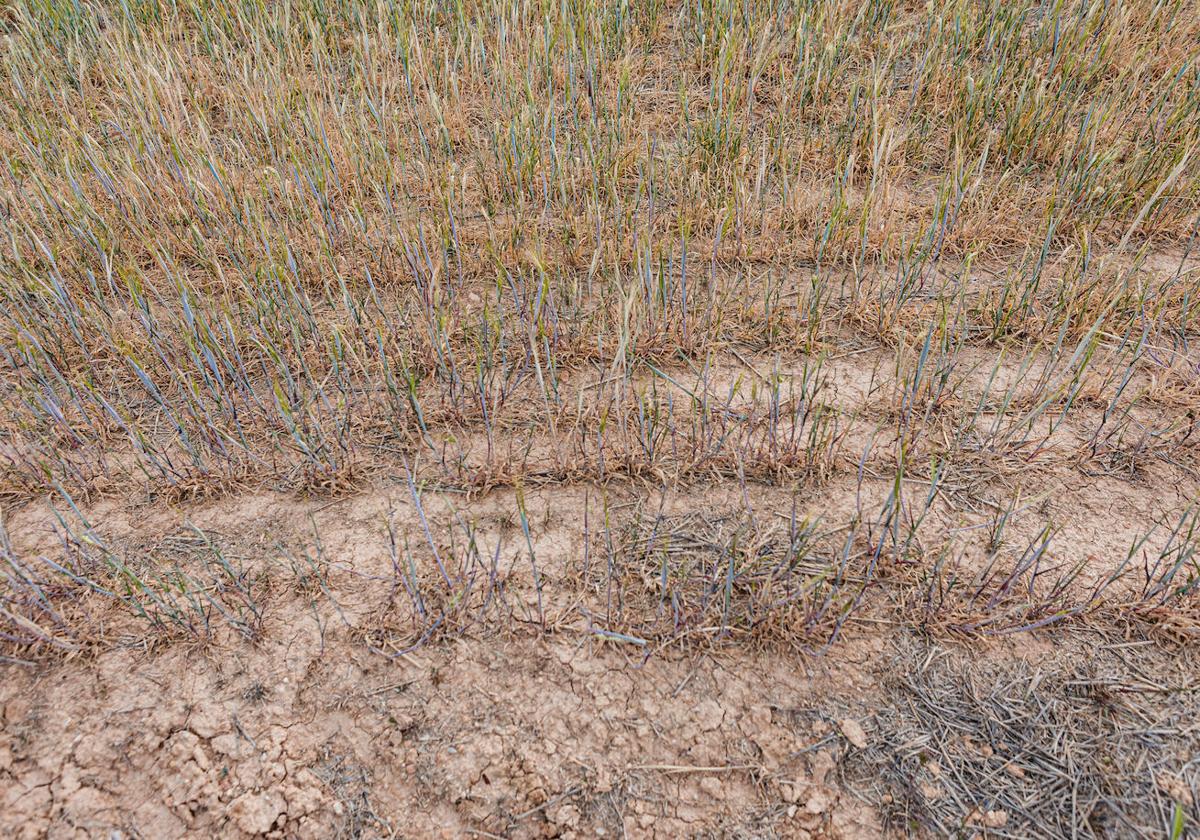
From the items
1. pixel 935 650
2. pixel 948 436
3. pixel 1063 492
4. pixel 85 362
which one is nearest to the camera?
pixel 935 650

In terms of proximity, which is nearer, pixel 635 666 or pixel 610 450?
pixel 635 666

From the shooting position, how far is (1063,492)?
208 centimetres

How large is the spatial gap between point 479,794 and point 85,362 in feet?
6.90

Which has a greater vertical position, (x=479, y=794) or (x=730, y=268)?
(x=730, y=268)

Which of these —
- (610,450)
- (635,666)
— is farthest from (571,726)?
(610,450)

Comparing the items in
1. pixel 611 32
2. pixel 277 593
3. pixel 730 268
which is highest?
pixel 611 32

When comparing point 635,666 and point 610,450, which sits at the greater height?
point 610,450

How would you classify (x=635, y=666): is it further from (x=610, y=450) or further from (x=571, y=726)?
(x=610, y=450)

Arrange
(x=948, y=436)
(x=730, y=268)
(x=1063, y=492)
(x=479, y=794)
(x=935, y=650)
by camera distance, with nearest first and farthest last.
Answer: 1. (x=479, y=794)
2. (x=935, y=650)
3. (x=1063, y=492)
4. (x=948, y=436)
5. (x=730, y=268)

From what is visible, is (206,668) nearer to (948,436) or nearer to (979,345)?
(948,436)

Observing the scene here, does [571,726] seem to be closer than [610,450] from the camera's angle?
Yes

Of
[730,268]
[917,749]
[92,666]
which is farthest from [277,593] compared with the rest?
[730,268]

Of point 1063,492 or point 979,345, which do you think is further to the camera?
point 979,345

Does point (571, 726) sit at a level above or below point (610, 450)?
below
